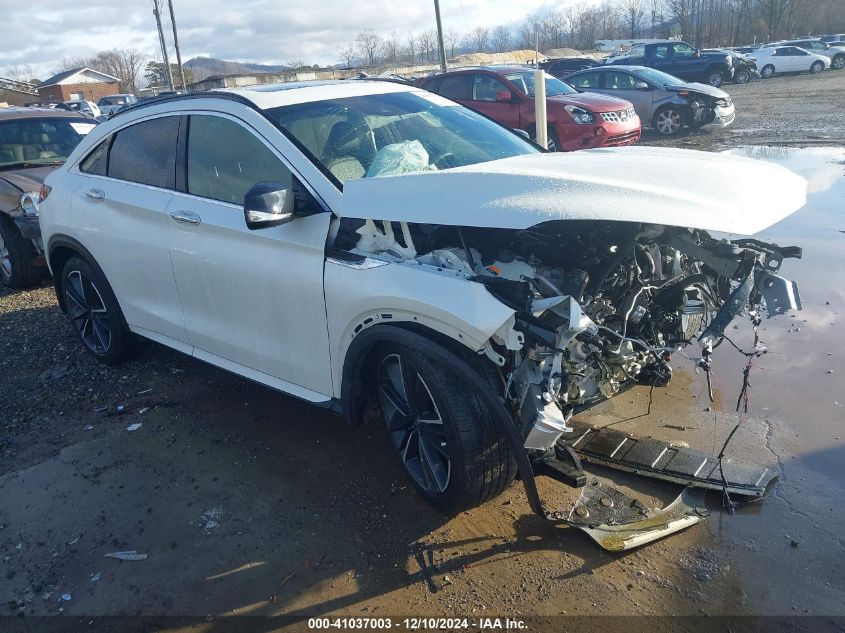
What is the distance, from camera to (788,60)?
1325 inches

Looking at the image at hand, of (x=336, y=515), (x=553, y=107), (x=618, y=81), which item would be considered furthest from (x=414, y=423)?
(x=618, y=81)

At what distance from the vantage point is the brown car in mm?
7035

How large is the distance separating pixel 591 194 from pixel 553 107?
10.5 meters

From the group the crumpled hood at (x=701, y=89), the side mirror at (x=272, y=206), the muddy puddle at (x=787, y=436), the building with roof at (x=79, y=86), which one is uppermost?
the building with roof at (x=79, y=86)

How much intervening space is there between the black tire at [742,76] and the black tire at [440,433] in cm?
3251

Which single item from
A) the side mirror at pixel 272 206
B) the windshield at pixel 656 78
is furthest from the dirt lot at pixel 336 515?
the windshield at pixel 656 78

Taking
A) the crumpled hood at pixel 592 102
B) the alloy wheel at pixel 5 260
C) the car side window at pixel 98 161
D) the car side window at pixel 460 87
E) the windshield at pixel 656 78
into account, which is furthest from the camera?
the windshield at pixel 656 78

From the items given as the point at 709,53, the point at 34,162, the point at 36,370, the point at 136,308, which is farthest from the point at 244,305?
the point at 709,53

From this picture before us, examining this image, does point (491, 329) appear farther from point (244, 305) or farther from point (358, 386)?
point (244, 305)

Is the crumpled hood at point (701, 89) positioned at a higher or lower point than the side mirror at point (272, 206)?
lower

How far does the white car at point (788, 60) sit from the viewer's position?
110 ft

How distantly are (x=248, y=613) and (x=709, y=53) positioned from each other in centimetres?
2837

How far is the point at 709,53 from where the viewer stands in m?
26.3

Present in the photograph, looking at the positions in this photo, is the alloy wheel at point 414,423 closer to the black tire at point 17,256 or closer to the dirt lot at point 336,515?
the dirt lot at point 336,515
